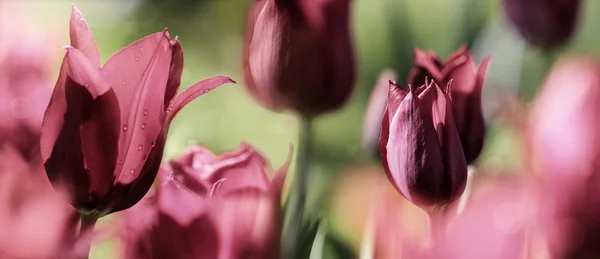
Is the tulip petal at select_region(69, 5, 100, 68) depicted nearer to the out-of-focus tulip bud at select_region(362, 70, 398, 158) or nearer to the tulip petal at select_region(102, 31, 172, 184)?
the tulip petal at select_region(102, 31, 172, 184)

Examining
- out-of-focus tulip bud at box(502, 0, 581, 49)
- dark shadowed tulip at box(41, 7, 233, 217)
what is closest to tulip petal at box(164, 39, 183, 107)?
dark shadowed tulip at box(41, 7, 233, 217)

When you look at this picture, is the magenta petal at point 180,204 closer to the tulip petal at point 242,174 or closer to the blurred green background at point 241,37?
the tulip petal at point 242,174

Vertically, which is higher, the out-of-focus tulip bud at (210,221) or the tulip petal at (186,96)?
the tulip petal at (186,96)

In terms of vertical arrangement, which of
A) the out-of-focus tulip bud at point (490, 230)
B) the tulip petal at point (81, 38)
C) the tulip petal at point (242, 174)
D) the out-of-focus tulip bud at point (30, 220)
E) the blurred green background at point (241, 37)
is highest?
the tulip petal at point (81, 38)

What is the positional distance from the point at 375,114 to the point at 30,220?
0.53 ft

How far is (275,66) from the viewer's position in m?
0.26

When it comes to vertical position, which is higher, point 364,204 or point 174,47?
point 174,47

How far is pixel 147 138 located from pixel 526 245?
9cm

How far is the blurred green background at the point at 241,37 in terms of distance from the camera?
1.69 ft

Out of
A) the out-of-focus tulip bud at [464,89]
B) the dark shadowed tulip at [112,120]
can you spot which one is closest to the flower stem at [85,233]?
the dark shadowed tulip at [112,120]

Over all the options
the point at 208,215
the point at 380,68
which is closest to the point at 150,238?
the point at 208,215

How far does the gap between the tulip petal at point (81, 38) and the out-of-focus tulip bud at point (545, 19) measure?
247 millimetres

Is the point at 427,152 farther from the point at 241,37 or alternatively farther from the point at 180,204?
the point at 241,37

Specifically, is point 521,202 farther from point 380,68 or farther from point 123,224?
point 380,68
